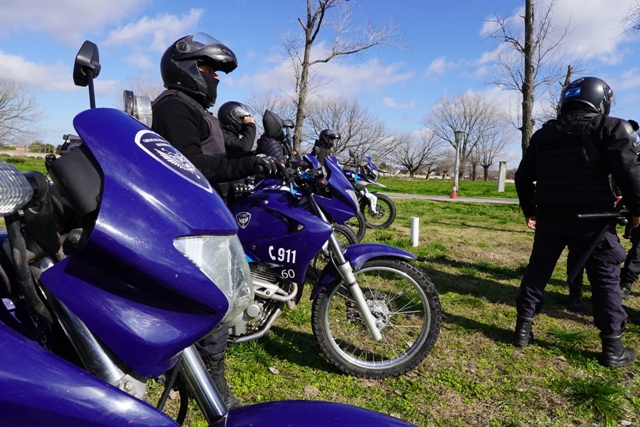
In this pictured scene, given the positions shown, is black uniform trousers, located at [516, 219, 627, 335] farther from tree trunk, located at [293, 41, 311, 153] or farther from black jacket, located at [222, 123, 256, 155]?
tree trunk, located at [293, 41, 311, 153]

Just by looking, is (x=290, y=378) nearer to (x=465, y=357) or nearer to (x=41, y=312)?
(x=465, y=357)

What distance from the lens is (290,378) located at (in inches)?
115

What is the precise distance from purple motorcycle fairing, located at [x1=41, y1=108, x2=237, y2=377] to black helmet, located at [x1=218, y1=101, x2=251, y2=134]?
430 centimetres

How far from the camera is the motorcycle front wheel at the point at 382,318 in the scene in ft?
9.31

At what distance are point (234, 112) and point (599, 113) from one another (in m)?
3.54

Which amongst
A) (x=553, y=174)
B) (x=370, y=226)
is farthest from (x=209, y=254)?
(x=370, y=226)

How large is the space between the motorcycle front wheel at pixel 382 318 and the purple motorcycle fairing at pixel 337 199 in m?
2.39

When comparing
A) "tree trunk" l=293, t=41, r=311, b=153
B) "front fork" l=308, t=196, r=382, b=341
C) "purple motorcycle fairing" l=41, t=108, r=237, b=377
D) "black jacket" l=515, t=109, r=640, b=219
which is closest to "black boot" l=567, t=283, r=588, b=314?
"black jacket" l=515, t=109, r=640, b=219

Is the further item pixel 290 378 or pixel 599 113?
pixel 599 113

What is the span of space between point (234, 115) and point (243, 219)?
263cm

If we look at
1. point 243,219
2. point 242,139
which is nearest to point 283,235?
point 243,219

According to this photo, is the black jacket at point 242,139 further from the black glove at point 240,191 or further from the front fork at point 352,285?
the front fork at point 352,285

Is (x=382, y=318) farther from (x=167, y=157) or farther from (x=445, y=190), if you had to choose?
(x=445, y=190)

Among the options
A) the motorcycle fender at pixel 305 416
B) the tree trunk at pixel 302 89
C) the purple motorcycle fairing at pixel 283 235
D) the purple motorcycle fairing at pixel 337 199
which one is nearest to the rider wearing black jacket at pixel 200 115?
the purple motorcycle fairing at pixel 283 235
